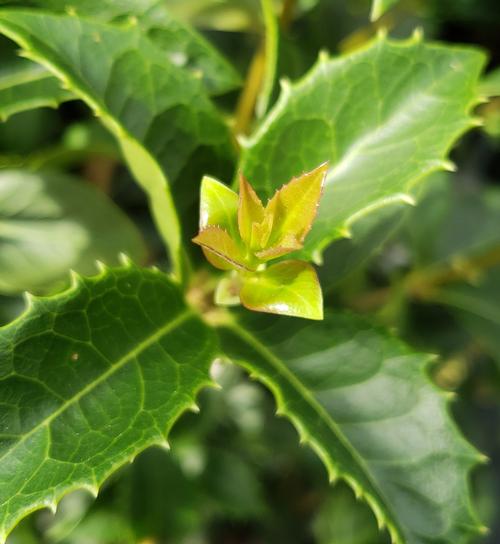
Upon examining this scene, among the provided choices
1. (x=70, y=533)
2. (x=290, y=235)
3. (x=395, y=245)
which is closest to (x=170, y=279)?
(x=290, y=235)

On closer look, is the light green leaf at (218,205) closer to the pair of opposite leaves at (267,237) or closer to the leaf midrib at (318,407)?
the pair of opposite leaves at (267,237)

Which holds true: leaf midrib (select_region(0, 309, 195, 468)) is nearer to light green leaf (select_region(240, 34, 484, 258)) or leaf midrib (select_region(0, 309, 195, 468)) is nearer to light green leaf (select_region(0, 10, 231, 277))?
light green leaf (select_region(0, 10, 231, 277))

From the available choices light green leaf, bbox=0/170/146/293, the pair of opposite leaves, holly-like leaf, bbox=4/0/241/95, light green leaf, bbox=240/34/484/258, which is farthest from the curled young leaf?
light green leaf, bbox=0/170/146/293

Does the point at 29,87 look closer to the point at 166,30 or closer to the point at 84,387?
the point at 166,30

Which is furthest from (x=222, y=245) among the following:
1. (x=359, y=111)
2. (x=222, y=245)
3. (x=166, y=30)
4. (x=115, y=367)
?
(x=166, y=30)

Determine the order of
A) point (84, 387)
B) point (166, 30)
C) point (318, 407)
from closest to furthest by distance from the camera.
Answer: point (84, 387)
point (318, 407)
point (166, 30)
